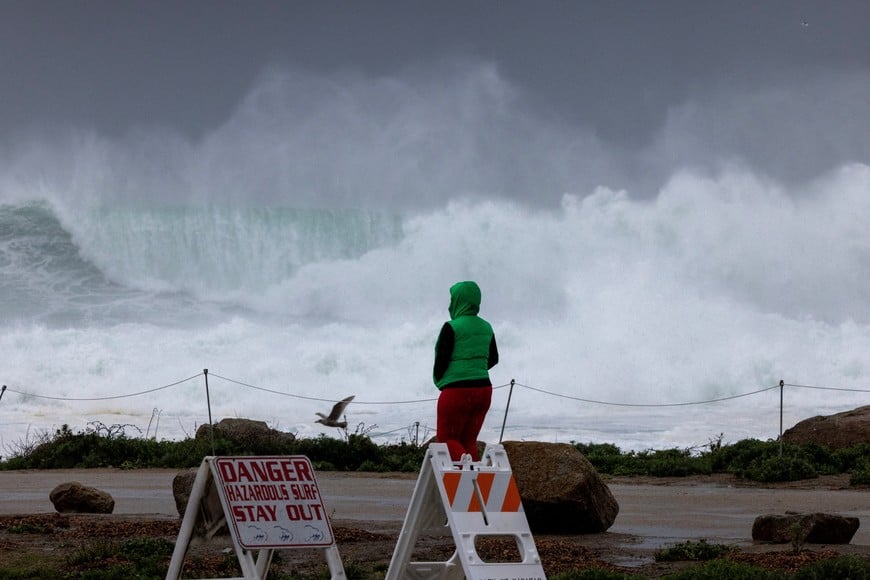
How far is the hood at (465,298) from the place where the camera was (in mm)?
8164

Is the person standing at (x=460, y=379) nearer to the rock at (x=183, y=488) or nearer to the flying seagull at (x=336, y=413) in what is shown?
the rock at (x=183, y=488)

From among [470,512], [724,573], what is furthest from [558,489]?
[470,512]

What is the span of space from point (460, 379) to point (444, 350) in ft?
0.72

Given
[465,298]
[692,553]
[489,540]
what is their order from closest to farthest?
[465,298], [692,553], [489,540]

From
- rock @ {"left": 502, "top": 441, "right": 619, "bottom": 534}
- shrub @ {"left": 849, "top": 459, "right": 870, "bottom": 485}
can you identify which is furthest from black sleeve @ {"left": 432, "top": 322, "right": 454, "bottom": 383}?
shrub @ {"left": 849, "top": 459, "right": 870, "bottom": 485}

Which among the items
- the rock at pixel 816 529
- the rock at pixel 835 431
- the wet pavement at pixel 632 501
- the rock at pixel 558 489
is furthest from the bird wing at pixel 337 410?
the rock at pixel 816 529

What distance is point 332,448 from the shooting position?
24.1 m

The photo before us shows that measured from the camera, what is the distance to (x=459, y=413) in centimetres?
795

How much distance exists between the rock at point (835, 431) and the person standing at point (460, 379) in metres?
16.9

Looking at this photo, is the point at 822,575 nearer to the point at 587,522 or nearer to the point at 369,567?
the point at 369,567

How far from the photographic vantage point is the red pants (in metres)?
7.93

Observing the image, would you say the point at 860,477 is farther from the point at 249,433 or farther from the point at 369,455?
the point at 249,433

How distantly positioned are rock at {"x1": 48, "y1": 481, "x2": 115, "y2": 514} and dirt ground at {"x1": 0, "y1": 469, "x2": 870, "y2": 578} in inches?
12.3

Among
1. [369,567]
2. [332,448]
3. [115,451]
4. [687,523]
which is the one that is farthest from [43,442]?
[369,567]
